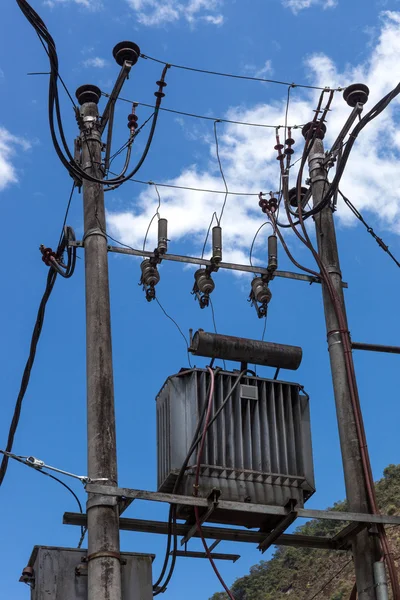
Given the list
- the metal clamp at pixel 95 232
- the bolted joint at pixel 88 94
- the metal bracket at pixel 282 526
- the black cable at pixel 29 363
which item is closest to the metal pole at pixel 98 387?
the metal clamp at pixel 95 232

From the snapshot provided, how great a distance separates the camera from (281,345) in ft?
30.3

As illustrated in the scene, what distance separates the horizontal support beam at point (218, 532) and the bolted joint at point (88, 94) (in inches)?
178

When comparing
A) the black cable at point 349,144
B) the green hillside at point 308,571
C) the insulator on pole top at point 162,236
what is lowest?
the insulator on pole top at point 162,236

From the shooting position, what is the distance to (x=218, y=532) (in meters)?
8.41

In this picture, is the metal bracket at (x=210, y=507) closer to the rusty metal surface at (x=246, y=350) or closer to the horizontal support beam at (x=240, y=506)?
the horizontal support beam at (x=240, y=506)

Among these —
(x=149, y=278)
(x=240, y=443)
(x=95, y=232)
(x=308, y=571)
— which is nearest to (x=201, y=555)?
(x=240, y=443)

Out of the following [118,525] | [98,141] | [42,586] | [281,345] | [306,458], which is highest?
[98,141]

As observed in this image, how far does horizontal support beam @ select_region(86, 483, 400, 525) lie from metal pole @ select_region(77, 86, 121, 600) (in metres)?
0.08

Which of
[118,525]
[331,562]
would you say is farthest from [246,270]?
[331,562]

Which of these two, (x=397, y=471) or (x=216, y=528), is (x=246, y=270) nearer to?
(x=216, y=528)

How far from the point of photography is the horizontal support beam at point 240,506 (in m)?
7.62

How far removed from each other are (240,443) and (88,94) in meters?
4.12

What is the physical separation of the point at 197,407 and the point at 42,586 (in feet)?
7.07

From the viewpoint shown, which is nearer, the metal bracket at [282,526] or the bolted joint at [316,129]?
the metal bracket at [282,526]
